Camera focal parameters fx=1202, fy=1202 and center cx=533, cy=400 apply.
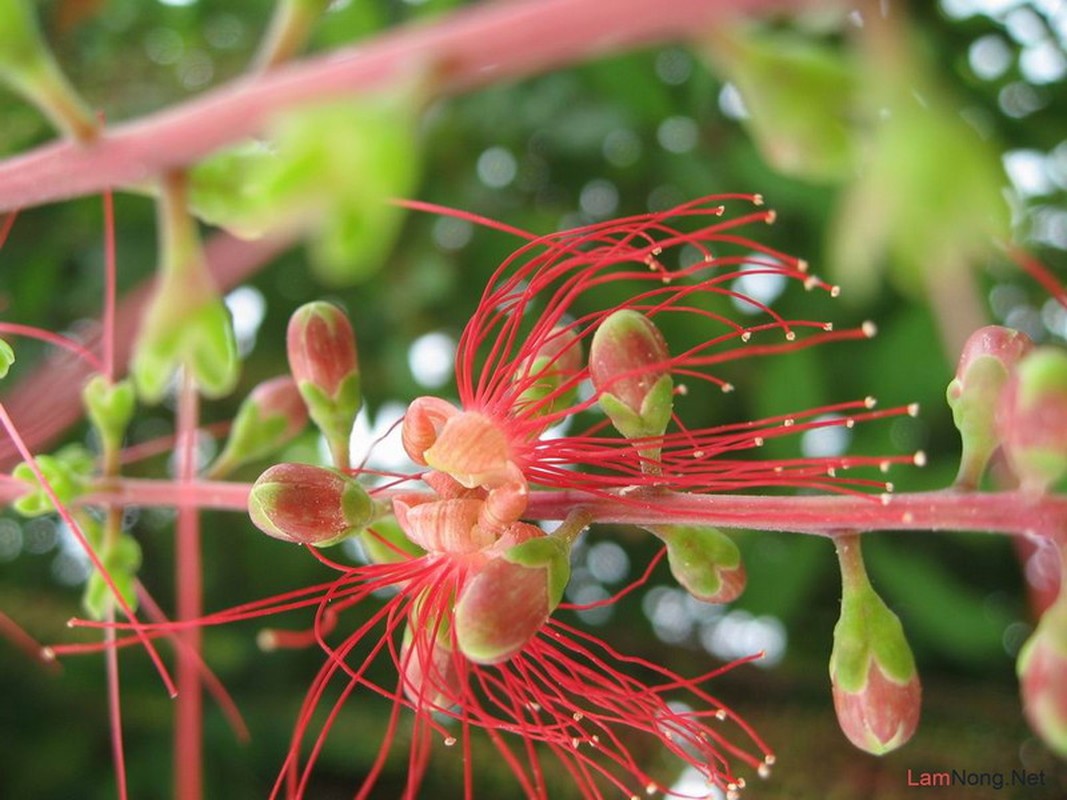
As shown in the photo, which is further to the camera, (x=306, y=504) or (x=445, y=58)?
(x=306, y=504)

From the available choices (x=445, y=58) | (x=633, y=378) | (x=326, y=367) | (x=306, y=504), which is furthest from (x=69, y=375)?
(x=445, y=58)

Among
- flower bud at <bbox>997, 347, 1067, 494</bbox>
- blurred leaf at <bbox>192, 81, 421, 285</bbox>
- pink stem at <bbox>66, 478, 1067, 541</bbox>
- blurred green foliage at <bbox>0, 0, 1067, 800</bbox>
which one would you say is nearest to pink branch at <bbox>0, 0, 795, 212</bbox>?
blurred leaf at <bbox>192, 81, 421, 285</bbox>

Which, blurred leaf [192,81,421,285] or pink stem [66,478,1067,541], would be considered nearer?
blurred leaf [192,81,421,285]

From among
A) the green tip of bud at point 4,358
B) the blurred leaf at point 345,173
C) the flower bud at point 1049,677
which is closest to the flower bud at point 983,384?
the flower bud at point 1049,677

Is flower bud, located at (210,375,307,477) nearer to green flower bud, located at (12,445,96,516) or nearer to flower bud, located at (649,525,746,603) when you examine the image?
green flower bud, located at (12,445,96,516)

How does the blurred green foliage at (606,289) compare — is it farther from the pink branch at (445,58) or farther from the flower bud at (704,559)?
the pink branch at (445,58)

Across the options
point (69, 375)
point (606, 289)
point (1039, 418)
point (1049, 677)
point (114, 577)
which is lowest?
point (1049, 677)

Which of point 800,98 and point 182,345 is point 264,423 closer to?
point 182,345

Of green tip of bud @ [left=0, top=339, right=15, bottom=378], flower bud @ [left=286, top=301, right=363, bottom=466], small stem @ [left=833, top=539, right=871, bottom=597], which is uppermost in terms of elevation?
flower bud @ [left=286, top=301, right=363, bottom=466]
